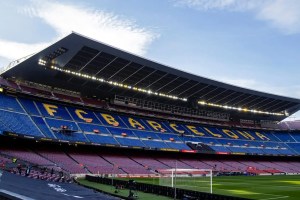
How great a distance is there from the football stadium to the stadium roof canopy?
176mm

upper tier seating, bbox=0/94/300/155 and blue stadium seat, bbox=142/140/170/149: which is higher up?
upper tier seating, bbox=0/94/300/155

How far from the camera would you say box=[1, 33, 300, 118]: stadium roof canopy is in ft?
167

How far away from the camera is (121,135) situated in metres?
59.8

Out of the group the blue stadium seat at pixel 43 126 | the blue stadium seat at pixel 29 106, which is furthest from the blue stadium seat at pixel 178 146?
the blue stadium seat at pixel 29 106

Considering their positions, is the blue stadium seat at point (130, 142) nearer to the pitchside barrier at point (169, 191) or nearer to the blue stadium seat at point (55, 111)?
the blue stadium seat at point (55, 111)

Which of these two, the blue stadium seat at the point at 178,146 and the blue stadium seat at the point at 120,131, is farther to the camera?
the blue stadium seat at the point at 178,146

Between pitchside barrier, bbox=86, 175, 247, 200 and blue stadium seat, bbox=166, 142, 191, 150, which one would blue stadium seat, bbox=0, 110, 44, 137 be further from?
blue stadium seat, bbox=166, 142, 191, 150

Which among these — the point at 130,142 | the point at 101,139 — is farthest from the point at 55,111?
the point at 130,142

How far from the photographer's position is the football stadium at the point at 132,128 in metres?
43.2

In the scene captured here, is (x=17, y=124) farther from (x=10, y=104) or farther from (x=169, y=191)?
(x=169, y=191)

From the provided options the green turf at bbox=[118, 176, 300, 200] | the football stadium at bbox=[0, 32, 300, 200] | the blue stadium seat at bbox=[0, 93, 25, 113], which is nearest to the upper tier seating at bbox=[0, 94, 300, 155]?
the blue stadium seat at bbox=[0, 93, 25, 113]

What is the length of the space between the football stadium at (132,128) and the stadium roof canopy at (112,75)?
176 mm

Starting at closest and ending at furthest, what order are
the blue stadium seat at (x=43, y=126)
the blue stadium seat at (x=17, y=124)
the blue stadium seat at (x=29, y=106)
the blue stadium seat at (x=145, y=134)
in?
the blue stadium seat at (x=17, y=124) < the blue stadium seat at (x=43, y=126) < the blue stadium seat at (x=29, y=106) < the blue stadium seat at (x=145, y=134)

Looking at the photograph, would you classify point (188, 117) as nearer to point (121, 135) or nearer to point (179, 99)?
point (179, 99)
